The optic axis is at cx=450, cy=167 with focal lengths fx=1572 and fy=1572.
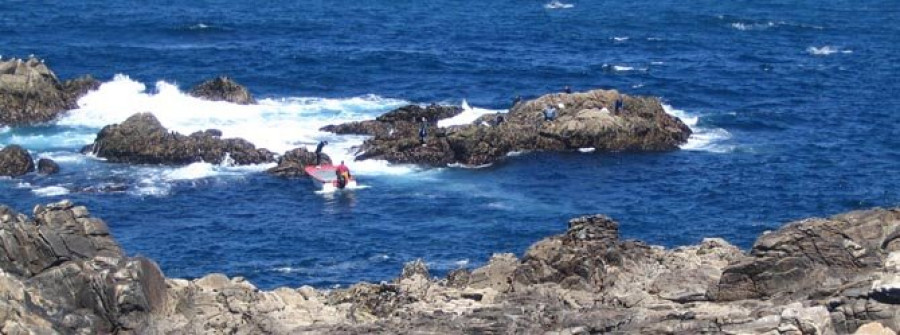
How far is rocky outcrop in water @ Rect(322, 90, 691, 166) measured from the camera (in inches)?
4186

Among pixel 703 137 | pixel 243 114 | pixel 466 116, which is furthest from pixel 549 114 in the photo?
pixel 243 114

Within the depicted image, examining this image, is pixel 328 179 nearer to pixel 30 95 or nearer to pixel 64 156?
pixel 64 156

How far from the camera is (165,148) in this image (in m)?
106

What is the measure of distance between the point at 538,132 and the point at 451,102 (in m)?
17.2

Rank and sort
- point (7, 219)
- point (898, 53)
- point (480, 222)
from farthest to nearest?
point (898, 53), point (480, 222), point (7, 219)

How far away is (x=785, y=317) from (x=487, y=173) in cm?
6403

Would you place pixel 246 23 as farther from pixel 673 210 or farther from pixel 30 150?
pixel 673 210

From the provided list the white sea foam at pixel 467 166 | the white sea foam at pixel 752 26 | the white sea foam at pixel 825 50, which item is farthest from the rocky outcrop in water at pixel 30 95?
the white sea foam at pixel 752 26

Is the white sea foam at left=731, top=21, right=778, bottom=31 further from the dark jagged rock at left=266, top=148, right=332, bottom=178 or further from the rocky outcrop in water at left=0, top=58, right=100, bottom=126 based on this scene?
the dark jagged rock at left=266, top=148, right=332, bottom=178

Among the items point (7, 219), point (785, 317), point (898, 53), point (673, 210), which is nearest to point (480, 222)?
point (673, 210)

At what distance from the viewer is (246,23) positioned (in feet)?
558

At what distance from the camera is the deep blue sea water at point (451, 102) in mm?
89000

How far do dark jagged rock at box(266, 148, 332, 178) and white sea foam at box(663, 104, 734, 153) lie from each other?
26885 mm

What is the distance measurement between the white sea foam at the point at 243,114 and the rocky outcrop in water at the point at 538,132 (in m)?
2.15
